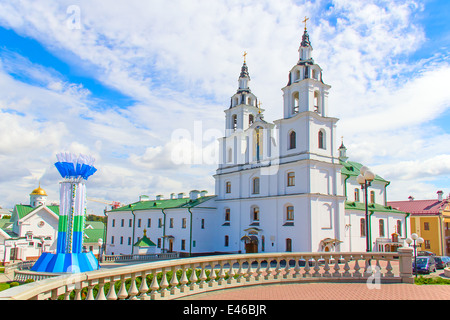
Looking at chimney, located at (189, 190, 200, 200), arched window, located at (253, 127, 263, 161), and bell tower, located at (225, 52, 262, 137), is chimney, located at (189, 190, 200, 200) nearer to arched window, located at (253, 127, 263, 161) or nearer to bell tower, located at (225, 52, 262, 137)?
bell tower, located at (225, 52, 262, 137)

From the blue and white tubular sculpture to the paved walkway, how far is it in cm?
1509

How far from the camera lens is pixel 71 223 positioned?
75.9ft

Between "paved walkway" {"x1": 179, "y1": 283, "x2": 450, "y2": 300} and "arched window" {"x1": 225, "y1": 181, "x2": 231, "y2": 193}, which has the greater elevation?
"arched window" {"x1": 225, "y1": 181, "x2": 231, "y2": 193}

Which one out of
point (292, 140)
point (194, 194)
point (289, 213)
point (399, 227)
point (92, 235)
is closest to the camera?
point (289, 213)

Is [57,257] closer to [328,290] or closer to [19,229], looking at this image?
[328,290]

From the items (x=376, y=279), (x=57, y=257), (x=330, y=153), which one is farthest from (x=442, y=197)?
(x=57, y=257)

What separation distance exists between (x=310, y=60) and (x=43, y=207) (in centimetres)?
3634

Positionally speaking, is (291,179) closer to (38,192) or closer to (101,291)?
(101,291)

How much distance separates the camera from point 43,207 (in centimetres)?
4481

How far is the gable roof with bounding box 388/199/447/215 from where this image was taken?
5025cm

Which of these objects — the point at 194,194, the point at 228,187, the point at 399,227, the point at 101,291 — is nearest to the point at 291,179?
the point at 228,187

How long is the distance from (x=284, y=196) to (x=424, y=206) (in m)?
30.9

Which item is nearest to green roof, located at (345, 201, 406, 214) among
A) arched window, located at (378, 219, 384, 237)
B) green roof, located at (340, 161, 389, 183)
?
arched window, located at (378, 219, 384, 237)

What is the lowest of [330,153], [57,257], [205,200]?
[57,257]
